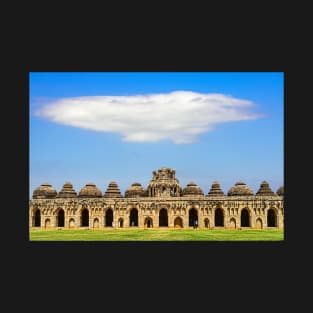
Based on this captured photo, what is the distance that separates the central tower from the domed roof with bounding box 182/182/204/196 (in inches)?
59.8

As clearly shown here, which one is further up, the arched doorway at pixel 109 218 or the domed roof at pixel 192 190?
the domed roof at pixel 192 190

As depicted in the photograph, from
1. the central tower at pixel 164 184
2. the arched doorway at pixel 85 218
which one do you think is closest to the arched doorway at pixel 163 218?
the central tower at pixel 164 184

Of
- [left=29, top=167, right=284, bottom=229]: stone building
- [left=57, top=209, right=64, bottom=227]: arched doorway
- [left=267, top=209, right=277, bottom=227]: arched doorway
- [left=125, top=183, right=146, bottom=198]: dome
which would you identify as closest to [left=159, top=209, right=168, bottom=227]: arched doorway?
[left=29, top=167, right=284, bottom=229]: stone building

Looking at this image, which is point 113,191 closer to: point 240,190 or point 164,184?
point 164,184

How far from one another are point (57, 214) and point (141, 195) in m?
11.3

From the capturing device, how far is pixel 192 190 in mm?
56156

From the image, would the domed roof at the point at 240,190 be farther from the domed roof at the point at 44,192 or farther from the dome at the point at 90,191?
the domed roof at the point at 44,192

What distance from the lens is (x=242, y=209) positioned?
5078 centimetres

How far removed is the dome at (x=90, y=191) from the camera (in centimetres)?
5584

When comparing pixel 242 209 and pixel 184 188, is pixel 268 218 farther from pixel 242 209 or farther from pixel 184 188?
pixel 184 188

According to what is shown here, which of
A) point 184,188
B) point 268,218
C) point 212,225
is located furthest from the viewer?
point 184,188

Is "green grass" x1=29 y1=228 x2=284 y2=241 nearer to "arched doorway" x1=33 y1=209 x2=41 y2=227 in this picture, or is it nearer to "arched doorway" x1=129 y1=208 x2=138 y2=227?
"arched doorway" x1=129 y1=208 x2=138 y2=227

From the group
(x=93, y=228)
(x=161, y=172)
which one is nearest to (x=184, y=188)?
(x=161, y=172)

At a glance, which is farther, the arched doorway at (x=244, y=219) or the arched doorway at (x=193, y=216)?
the arched doorway at (x=244, y=219)
